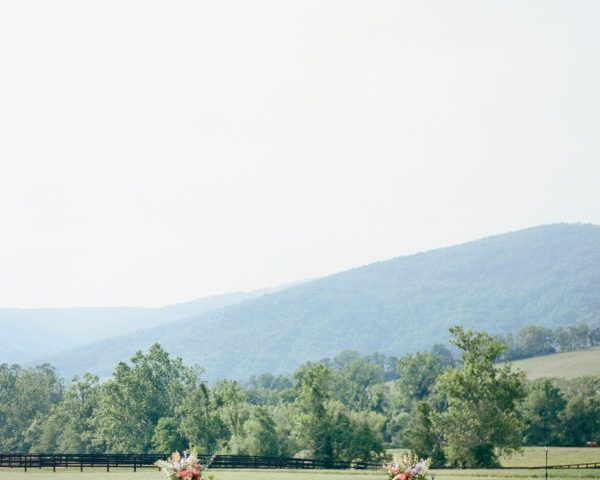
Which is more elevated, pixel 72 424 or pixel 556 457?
pixel 72 424

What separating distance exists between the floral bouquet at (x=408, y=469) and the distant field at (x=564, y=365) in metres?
140

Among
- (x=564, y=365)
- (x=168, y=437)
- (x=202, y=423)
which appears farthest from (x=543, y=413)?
(x=564, y=365)

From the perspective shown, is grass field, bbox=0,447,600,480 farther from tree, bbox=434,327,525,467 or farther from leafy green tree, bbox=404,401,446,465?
leafy green tree, bbox=404,401,446,465

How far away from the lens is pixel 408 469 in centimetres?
2288

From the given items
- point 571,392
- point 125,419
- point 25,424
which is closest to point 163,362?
point 125,419

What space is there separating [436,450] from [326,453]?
1086 cm

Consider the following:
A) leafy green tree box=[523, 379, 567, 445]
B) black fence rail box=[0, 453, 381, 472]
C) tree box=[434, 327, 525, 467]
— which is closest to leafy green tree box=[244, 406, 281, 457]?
tree box=[434, 327, 525, 467]

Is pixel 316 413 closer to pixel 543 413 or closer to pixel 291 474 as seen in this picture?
pixel 291 474

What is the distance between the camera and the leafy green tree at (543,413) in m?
101

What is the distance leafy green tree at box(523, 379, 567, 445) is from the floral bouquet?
81.9 metres

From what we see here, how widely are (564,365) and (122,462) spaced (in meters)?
136

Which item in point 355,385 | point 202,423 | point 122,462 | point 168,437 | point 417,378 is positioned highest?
point 417,378

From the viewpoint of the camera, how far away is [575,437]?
100375 mm

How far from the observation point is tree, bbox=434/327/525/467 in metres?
69.2
